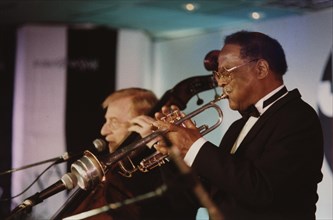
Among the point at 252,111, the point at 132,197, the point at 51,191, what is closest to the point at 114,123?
the point at 132,197

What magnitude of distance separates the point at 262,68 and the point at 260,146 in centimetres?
44

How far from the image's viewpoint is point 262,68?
3.20m

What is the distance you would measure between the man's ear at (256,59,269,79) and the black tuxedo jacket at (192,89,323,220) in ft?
0.58

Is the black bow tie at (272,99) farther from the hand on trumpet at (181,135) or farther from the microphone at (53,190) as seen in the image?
the microphone at (53,190)

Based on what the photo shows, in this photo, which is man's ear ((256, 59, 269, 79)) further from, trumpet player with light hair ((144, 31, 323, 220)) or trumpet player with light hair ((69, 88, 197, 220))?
trumpet player with light hair ((69, 88, 197, 220))

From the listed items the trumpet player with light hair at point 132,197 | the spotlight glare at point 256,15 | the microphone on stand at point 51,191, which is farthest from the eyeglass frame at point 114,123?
the spotlight glare at point 256,15

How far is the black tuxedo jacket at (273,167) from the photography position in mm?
2830

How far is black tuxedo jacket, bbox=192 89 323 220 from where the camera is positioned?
283 centimetres

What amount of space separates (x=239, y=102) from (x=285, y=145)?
0.40 m

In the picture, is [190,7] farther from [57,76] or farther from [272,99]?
[272,99]

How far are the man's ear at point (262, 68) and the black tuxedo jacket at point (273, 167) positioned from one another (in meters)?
0.18

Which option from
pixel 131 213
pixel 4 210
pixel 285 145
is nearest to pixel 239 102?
pixel 285 145

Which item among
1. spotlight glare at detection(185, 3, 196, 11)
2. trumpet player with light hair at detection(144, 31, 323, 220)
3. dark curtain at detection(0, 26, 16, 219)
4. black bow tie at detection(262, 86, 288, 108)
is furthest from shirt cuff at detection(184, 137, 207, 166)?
dark curtain at detection(0, 26, 16, 219)

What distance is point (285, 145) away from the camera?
289cm
